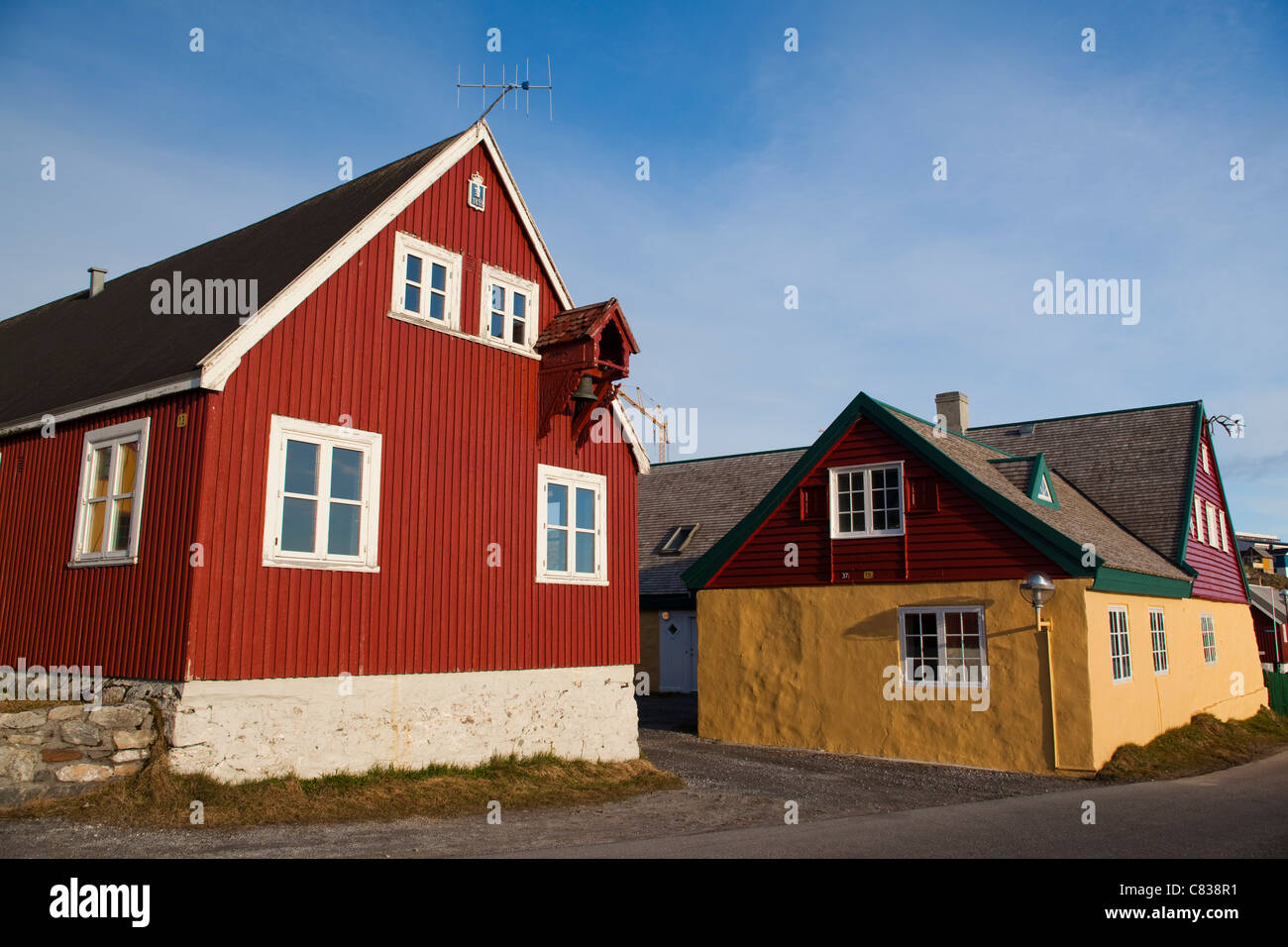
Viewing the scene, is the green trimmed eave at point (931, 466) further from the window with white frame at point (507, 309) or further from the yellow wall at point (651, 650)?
the yellow wall at point (651, 650)

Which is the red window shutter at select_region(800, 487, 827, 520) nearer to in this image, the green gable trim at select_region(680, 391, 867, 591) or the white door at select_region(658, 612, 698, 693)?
the green gable trim at select_region(680, 391, 867, 591)

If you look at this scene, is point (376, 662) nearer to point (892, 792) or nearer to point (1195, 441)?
point (892, 792)

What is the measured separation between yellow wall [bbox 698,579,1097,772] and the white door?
25.0 feet

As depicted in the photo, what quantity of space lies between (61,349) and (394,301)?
23.3 ft

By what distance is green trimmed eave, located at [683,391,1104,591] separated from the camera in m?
16.7

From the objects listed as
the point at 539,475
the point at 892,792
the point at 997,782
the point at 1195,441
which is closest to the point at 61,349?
the point at 539,475

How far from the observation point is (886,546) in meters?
18.6

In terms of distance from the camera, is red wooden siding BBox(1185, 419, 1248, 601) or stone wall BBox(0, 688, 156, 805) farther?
red wooden siding BBox(1185, 419, 1248, 601)

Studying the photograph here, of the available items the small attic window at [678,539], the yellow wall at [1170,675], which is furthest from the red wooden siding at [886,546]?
the small attic window at [678,539]

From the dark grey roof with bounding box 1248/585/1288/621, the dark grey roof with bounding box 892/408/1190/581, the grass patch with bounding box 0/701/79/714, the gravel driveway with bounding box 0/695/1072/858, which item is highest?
the dark grey roof with bounding box 892/408/1190/581

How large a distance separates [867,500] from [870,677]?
11.0ft

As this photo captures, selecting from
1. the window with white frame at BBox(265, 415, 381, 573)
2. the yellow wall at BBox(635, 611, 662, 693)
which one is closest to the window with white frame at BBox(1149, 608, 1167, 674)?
the yellow wall at BBox(635, 611, 662, 693)

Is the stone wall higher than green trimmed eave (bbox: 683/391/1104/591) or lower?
lower

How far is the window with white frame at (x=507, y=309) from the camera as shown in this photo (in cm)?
1491
